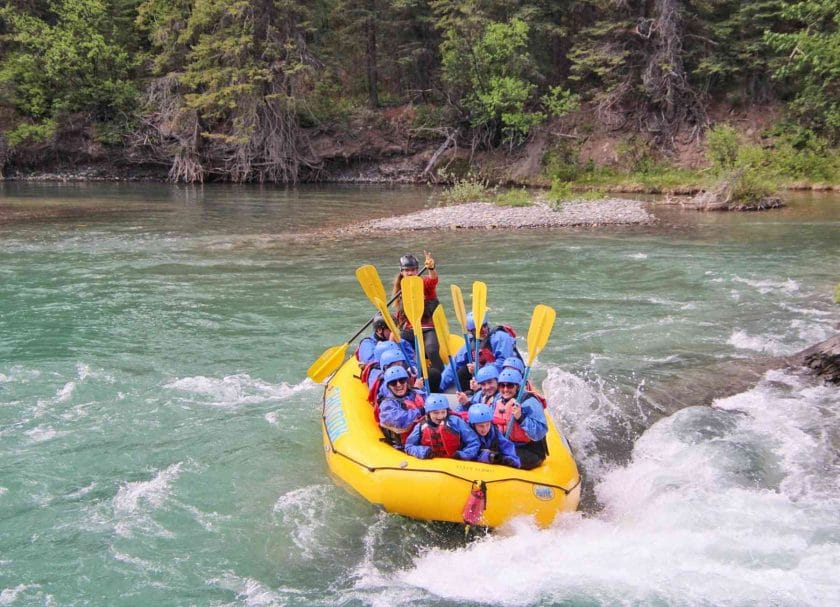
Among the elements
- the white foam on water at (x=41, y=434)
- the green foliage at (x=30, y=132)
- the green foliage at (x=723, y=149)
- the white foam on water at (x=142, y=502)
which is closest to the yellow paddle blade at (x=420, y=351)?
the white foam on water at (x=142, y=502)

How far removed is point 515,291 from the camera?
10.3 meters

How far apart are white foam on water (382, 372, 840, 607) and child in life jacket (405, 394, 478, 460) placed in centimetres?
56

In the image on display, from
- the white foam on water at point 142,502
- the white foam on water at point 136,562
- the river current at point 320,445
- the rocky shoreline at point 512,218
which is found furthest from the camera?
the rocky shoreline at point 512,218

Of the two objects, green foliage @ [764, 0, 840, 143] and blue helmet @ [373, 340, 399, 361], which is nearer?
blue helmet @ [373, 340, 399, 361]

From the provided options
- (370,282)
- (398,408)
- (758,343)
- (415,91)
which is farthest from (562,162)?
(398,408)

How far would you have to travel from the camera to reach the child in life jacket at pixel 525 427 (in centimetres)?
458

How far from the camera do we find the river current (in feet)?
13.2

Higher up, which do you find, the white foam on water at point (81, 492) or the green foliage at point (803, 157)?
the green foliage at point (803, 157)

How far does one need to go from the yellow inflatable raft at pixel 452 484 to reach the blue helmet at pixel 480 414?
0.98 ft

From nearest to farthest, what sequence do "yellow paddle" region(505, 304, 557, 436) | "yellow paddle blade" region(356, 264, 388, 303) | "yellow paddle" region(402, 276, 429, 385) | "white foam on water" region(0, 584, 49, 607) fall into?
"white foam on water" region(0, 584, 49, 607) → "yellow paddle" region(505, 304, 557, 436) → "yellow paddle" region(402, 276, 429, 385) → "yellow paddle blade" region(356, 264, 388, 303)

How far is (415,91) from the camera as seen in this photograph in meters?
28.5

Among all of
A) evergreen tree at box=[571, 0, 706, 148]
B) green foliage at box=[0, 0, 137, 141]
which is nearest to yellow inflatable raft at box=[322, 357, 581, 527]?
evergreen tree at box=[571, 0, 706, 148]

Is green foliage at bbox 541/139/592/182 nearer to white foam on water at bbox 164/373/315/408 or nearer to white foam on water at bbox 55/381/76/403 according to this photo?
white foam on water at bbox 164/373/315/408

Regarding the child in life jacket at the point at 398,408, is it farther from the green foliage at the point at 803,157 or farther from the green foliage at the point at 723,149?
the green foliage at the point at 803,157
